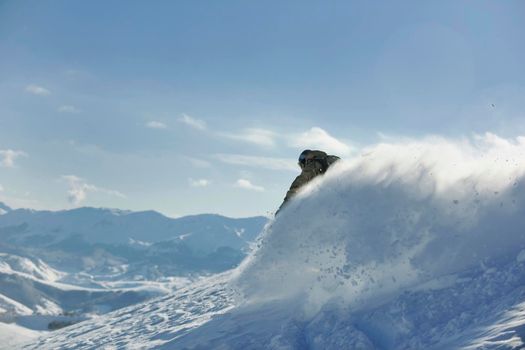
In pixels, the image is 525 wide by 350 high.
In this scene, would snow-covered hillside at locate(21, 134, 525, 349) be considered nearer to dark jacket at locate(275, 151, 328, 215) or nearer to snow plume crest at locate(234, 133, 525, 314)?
snow plume crest at locate(234, 133, 525, 314)

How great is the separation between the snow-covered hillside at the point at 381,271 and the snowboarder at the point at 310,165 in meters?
16.4

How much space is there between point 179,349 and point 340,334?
6813 mm

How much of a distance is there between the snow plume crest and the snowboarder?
1718 cm

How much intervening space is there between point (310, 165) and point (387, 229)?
25.3m

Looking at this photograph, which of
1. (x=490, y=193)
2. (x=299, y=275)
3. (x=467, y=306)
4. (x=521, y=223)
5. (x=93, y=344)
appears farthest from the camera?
(x=93, y=344)

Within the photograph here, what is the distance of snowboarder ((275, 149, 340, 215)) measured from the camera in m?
45.7

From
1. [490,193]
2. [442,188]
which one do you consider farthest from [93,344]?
[490,193]

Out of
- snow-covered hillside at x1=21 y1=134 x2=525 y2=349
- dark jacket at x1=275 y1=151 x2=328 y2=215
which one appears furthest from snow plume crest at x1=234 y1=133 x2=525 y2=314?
dark jacket at x1=275 y1=151 x2=328 y2=215

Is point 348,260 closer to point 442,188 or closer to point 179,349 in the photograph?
point 442,188

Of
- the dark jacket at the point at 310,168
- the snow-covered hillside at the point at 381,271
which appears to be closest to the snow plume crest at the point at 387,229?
the snow-covered hillside at the point at 381,271

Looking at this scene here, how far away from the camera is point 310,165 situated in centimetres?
4750

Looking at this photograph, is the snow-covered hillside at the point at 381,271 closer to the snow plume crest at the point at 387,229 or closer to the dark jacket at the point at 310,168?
the snow plume crest at the point at 387,229

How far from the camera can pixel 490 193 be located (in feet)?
72.9

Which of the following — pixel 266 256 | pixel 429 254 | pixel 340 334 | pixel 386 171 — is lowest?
pixel 340 334
